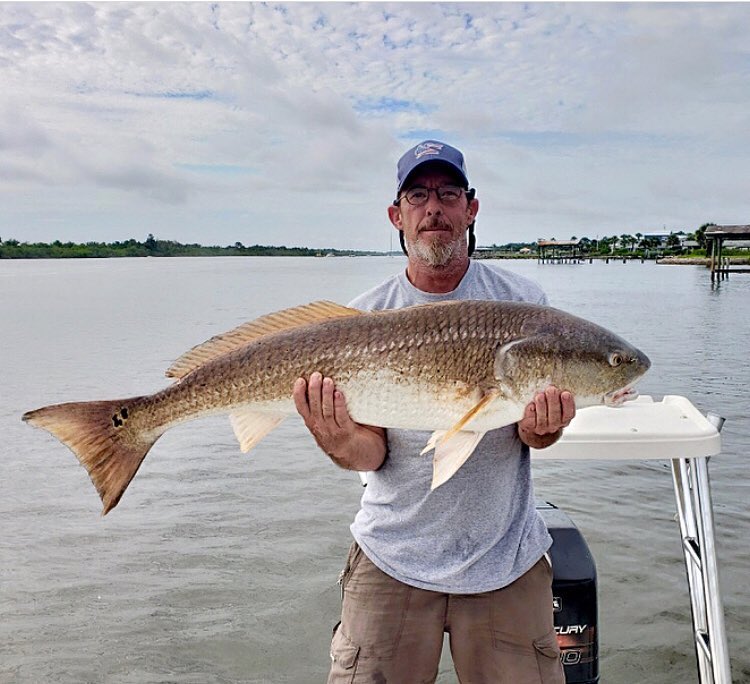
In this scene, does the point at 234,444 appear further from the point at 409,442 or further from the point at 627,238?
the point at 627,238

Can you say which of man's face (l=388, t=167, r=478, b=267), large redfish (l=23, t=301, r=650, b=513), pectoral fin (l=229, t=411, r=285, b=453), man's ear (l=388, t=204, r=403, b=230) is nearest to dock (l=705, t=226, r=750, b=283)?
man's ear (l=388, t=204, r=403, b=230)

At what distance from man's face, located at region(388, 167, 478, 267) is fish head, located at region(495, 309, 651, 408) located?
20.8 inches

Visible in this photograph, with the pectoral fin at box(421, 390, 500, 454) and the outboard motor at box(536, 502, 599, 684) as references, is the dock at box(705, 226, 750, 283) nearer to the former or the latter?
the outboard motor at box(536, 502, 599, 684)

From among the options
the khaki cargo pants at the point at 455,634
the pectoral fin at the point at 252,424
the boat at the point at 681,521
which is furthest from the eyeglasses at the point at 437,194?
the khaki cargo pants at the point at 455,634

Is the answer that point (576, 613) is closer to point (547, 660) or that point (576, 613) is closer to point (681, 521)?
point (547, 660)

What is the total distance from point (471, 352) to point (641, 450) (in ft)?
3.50

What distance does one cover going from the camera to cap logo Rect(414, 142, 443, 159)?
130 inches

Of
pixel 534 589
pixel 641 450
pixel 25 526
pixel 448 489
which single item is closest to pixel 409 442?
pixel 448 489

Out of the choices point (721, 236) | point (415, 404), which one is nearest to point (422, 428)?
point (415, 404)

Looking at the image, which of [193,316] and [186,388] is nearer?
[186,388]

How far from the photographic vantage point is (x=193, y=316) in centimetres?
3177

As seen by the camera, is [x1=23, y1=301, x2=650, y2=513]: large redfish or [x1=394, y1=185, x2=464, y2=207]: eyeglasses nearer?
[x1=23, y1=301, x2=650, y2=513]: large redfish

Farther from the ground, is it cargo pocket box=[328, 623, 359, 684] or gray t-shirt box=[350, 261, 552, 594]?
gray t-shirt box=[350, 261, 552, 594]

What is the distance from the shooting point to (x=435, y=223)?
3.24m
